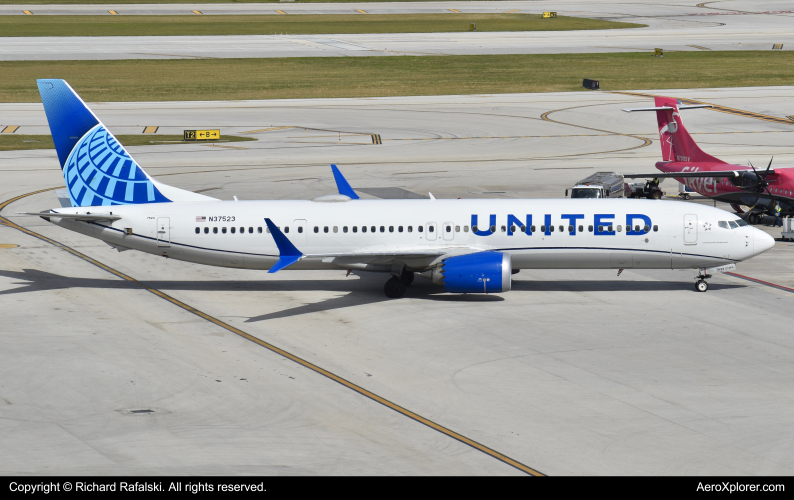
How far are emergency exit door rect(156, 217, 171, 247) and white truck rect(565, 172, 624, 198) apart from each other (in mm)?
26031

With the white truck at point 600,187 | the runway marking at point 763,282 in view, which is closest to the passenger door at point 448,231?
the runway marking at point 763,282

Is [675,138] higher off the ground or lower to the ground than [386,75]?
lower

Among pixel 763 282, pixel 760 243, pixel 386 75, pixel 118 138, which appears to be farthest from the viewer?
pixel 386 75

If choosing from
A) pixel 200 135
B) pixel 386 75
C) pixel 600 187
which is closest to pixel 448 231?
pixel 600 187

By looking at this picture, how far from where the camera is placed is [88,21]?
18212cm

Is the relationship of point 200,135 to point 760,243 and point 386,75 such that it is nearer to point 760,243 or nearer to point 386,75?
point 386,75

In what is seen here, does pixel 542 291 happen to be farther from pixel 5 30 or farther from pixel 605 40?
pixel 5 30

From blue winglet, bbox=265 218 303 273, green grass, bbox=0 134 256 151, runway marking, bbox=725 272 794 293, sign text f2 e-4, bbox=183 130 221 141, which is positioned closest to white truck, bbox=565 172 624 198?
runway marking, bbox=725 272 794 293

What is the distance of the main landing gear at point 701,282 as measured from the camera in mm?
41156

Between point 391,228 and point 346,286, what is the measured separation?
13.3ft

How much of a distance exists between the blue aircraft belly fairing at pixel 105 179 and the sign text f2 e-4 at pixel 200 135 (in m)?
46.3

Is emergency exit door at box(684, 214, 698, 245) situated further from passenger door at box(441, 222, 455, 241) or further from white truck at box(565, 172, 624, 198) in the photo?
white truck at box(565, 172, 624, 198)

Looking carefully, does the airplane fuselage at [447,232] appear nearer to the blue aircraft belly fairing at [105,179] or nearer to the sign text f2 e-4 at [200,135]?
the blue aircraft belly fairing at [105,179]

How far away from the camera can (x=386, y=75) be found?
12369cm
